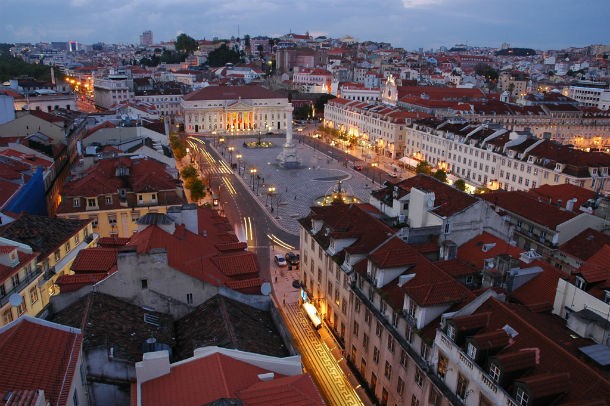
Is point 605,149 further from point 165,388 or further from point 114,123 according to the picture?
point 165,388

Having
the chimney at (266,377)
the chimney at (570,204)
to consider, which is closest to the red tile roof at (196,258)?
the chimney at (266,377)

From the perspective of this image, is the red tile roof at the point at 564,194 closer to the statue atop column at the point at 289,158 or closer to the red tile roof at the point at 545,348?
the red tile roof at the point at 545,348

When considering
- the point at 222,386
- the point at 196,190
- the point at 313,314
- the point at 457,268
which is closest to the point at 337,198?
the point at 196,190

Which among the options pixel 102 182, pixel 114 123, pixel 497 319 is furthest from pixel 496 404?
pixel 114 123

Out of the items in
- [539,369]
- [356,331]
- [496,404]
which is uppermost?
[539,369]

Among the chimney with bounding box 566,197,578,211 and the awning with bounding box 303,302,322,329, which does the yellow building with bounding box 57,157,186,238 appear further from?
the chimney with bounding box 566,197,578,211
